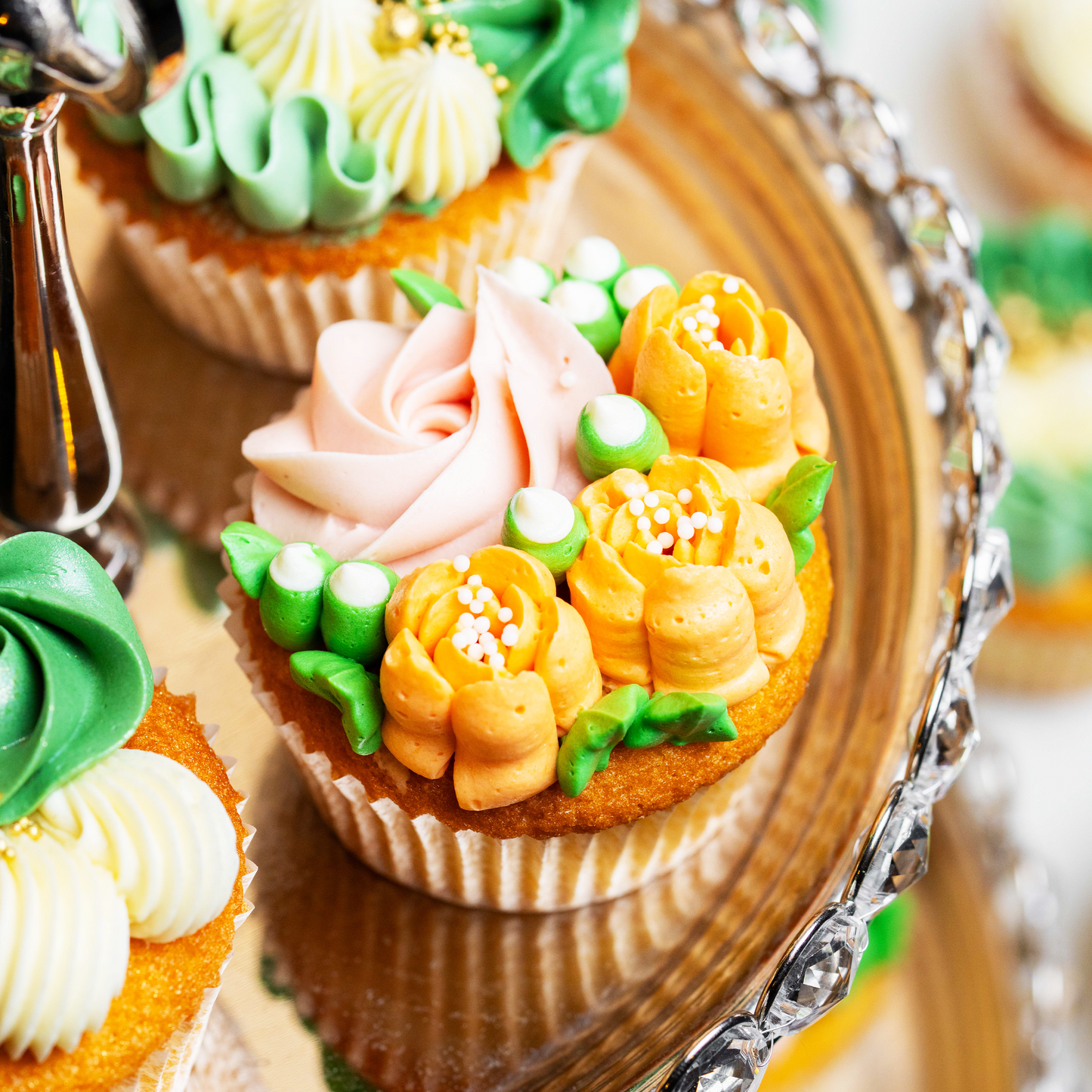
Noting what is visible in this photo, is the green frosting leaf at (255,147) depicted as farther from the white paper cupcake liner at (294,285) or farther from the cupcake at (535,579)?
the cupcake at (535,579)

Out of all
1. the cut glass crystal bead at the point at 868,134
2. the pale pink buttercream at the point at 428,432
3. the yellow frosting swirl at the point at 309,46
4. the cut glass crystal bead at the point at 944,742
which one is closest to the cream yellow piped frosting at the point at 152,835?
the pale pink buttercream at the point at 428,432

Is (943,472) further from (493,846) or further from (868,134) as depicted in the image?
(493,846)

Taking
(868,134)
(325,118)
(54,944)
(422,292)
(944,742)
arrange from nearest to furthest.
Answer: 1. (54,944)
2. (944,742)
3. (422,292)
4. (325,118)
5. (868,134)

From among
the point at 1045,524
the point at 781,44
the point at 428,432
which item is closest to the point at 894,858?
the point at 428,432

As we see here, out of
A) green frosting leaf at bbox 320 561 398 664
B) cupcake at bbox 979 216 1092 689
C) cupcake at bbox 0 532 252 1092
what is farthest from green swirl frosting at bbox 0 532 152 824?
cupcake at bbox 979 216 1092 689

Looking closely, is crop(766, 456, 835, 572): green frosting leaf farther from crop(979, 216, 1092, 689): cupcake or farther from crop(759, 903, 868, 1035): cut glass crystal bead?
crop(979, 216, 1092, 689): cupcake

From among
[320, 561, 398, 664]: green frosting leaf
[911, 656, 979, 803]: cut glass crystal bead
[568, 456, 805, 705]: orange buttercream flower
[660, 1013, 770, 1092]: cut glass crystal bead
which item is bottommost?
[660, 1013, 770, 1092]: cut glass crystal bead
